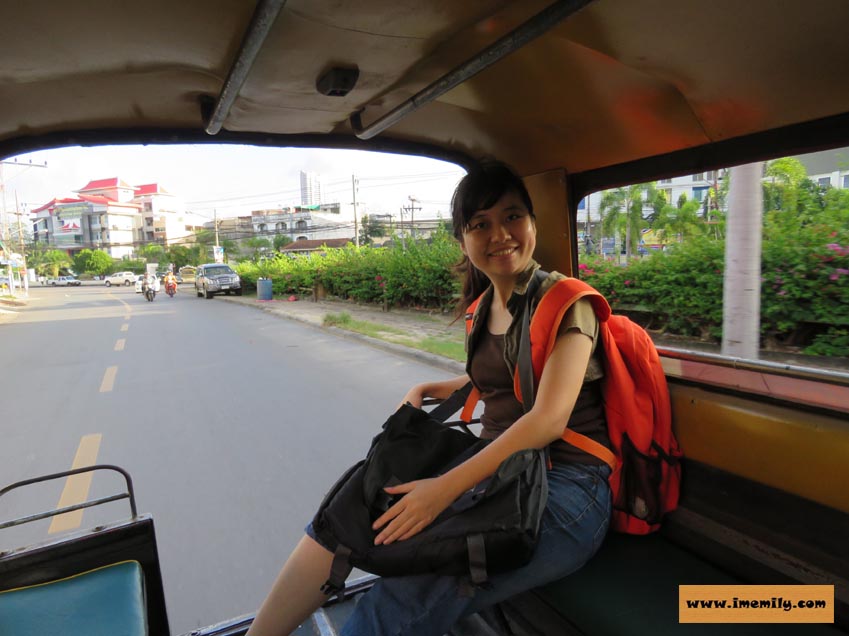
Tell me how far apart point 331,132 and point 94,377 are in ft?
23.5

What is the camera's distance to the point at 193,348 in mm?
10102

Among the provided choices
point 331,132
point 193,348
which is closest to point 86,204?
point 193,348

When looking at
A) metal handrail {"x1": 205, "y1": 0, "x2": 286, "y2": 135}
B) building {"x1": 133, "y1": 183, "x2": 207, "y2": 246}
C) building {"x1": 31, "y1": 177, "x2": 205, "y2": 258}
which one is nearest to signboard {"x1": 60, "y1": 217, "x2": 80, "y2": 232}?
building {"x1": 31, "y1": 177, "x2": 205, "y2": 258}

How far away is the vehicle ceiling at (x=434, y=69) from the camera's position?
1.42 metres

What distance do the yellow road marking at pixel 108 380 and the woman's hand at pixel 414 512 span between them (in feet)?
22.4

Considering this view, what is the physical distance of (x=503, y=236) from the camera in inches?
74.4

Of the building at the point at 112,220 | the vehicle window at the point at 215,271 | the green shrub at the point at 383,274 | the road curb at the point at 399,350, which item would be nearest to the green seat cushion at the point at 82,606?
the road curb at the point at 399,350

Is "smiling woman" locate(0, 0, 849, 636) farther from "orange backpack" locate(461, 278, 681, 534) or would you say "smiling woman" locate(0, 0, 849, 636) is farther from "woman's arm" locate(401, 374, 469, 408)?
"woman's arm" locate(401, 374, 469, 408)

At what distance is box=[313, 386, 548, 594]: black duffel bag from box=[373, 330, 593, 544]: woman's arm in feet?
0.09

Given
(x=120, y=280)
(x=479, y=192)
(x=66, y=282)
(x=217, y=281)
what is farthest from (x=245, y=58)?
(x=66, y=282)

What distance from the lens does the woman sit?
Result: 1417mm

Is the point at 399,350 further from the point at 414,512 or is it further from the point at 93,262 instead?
the point at 93,262

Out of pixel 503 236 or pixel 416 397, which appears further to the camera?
pixel 416 397

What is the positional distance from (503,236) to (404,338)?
8.52 meters
